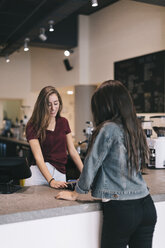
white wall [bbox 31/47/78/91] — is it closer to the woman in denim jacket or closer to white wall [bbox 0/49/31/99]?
white wall [bbox 0/49/31/99]

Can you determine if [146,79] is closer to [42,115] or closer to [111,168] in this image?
[42,115]

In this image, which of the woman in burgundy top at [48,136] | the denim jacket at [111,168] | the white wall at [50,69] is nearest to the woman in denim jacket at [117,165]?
the denim jacket at [111,168]

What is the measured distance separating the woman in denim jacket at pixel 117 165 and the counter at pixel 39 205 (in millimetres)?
195

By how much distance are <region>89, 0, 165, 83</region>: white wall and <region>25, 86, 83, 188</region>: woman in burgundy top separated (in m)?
3.04

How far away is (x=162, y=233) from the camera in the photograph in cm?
187

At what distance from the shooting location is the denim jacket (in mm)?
1400

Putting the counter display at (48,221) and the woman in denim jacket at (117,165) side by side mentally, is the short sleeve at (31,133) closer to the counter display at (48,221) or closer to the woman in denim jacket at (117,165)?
the counter display at (48,221)

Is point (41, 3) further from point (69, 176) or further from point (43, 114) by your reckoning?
point (43, 114)

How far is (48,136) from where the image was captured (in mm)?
2254

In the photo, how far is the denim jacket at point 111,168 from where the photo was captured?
1400 millimetres

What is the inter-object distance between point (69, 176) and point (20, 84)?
18.3ft

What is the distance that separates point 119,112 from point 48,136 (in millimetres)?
946

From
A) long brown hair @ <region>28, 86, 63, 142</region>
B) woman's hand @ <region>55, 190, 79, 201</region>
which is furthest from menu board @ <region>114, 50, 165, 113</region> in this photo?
woman's hand @ <region>55, 190, 79, 201</region>

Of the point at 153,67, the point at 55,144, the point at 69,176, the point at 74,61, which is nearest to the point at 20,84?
the point at 74,61
